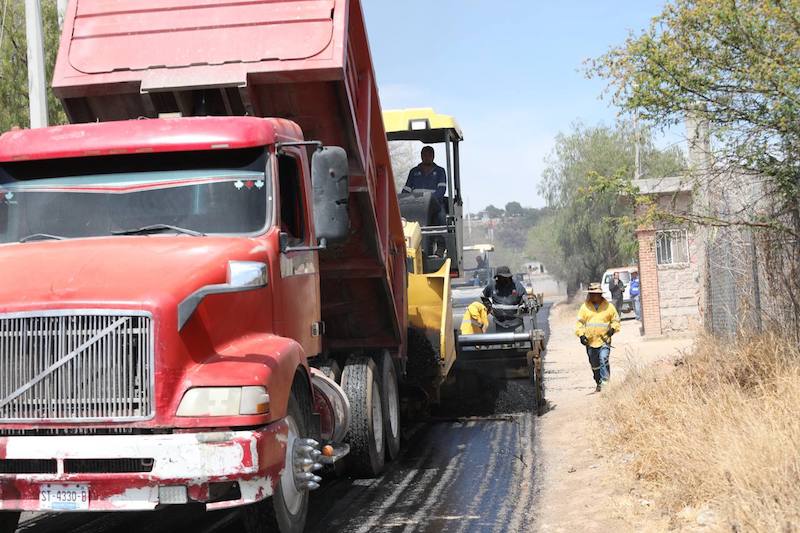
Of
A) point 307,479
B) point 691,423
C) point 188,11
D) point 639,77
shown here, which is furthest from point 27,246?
point 639,77

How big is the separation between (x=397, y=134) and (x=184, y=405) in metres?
8.26

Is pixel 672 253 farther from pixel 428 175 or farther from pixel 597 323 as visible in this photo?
pixel 428 175

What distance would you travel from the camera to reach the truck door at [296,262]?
22.4 feet

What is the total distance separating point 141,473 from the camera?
5.46 meters

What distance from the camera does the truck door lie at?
22.4ft

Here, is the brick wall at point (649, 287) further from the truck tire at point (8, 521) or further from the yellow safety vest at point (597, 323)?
the truck tire at point (8, 521)

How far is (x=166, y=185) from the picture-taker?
6574 mm

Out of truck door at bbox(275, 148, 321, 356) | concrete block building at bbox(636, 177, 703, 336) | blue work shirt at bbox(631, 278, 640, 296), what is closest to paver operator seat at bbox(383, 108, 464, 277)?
truck door at bbox(275, 148, 321, 356)

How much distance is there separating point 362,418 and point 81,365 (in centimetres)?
377

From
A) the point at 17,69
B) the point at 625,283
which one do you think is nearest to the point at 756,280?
the point at 17,69

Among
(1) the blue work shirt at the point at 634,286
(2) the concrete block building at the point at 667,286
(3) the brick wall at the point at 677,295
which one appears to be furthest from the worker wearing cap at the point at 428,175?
(1) the blue work shirt at the point at 634,286

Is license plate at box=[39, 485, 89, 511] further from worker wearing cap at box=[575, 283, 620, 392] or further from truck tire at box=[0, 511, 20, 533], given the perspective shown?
worker wearing cap at box=[575, 283, 620, 392]

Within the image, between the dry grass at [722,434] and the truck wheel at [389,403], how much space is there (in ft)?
6.77

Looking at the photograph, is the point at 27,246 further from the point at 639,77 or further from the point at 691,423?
the point at 639,77
